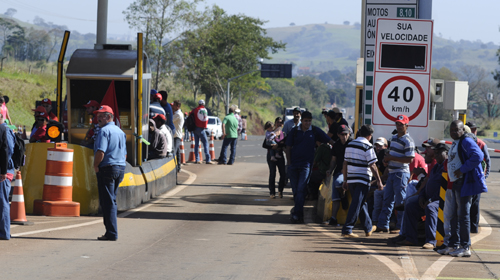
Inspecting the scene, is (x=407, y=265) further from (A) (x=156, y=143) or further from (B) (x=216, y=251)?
(A) (x=156, y=143)

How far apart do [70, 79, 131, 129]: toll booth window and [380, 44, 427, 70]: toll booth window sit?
597cm

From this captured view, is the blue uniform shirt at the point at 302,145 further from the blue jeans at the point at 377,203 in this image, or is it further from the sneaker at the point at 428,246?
the sneaker at the point at 428,246

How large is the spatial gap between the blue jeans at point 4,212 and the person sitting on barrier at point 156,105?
726 cm

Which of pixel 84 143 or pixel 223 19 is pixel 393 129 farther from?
pixel 223 19

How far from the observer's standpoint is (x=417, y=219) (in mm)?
9977

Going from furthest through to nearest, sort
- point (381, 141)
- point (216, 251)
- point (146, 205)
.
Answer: point (146, 205) → point (381, 141) → point (216, 251)

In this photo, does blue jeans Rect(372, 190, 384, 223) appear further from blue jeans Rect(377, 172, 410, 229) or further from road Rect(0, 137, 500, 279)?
road Rect(0, 137, 500, 279)

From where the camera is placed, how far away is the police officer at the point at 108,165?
30.1ft

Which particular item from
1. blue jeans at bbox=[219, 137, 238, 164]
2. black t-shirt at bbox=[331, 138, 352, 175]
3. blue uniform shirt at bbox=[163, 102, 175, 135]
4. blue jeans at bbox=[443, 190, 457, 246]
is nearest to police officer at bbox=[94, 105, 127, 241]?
black t-shirt at bbox=[331, 138, 352, 175]

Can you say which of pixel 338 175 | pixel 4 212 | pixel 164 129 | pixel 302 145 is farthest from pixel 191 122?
pixel 4 212

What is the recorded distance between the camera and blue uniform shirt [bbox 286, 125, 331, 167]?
11719 millimetres

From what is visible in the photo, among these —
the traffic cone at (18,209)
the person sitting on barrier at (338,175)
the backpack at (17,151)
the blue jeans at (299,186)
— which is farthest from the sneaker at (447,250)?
the traffic cone at (18,209)

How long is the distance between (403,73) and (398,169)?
1506 mm

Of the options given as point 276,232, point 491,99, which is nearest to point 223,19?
point 491,99
